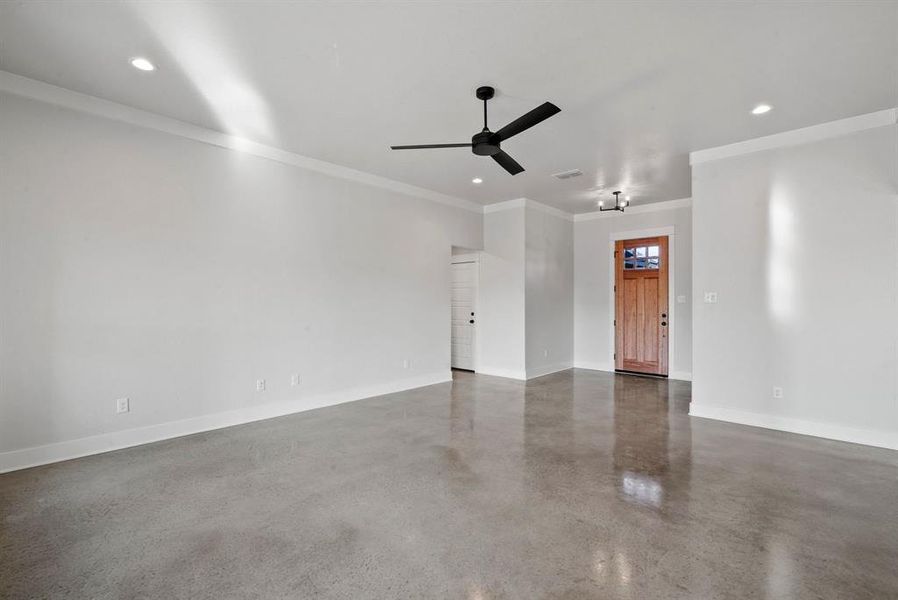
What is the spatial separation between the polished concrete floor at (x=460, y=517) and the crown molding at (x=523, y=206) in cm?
405

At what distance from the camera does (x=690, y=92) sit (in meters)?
3.43

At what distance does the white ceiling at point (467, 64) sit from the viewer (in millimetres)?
2510

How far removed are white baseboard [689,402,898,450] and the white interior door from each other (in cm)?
381

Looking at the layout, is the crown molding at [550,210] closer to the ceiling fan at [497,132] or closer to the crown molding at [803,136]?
the crown molding at [803,136]

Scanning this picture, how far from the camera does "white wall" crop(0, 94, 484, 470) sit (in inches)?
130

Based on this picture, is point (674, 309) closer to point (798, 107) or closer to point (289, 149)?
point (798, 107)

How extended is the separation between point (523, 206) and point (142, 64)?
17.4 feet

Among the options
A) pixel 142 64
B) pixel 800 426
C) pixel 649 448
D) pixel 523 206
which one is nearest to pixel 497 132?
pixel 142 64

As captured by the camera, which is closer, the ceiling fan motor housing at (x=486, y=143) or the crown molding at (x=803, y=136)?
the ceiling fan motor housing at (x=486, y=143)

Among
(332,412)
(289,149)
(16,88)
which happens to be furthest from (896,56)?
(16,88)

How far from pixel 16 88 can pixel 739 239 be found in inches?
269

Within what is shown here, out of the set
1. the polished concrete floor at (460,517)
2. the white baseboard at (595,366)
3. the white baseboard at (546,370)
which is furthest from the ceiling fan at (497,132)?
the white baseboard at (595,366)

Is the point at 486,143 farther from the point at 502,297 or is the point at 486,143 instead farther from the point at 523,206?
the point at 502,297

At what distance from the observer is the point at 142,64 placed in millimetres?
3037
